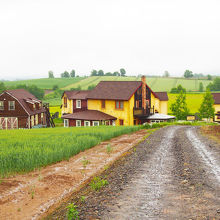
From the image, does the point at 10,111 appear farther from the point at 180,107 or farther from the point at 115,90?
the point at 180,107

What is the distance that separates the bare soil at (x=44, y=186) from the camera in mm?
9253

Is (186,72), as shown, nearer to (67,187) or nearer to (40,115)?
A: (40,115)

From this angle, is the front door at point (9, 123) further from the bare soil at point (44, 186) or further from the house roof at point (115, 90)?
the bare soil at point (44, 186)

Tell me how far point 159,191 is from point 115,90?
126 ft

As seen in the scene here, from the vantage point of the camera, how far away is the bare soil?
9253mm

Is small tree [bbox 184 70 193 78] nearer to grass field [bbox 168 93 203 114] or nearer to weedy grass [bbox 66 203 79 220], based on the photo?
grass field [bbox 168 93 203 114]

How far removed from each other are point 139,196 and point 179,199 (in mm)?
1351

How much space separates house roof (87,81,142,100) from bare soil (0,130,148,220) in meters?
28.7

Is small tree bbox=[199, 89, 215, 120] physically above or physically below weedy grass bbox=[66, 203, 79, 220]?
above

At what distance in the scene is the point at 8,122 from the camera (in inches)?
1875

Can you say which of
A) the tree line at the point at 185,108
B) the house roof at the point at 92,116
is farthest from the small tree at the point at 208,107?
the house roof at the point at 92,116

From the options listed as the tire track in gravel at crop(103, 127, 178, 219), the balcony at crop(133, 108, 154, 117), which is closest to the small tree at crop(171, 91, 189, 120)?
the balcony at crop(133, 108, 154, 117)

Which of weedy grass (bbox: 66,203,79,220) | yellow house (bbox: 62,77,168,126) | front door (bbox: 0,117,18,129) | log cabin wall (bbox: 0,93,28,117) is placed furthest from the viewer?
front door (bbox: 0,117,18,129)

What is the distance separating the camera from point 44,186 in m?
11.7
